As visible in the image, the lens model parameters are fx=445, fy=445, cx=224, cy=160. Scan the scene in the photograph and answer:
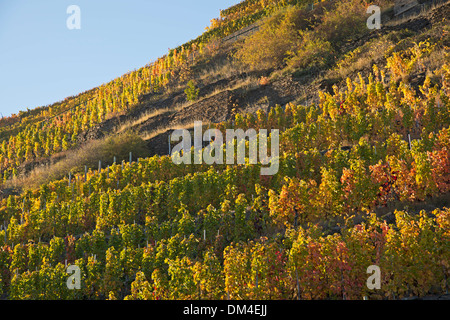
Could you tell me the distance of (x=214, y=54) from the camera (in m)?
35.6

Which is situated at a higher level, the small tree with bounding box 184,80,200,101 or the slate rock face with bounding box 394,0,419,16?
the slate rock face with bounding box 394,0,419,16

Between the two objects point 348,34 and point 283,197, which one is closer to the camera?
point 283,197

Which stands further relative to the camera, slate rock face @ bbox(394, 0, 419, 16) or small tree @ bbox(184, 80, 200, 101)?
small tree @ bbox(184, 80, 200, 101)

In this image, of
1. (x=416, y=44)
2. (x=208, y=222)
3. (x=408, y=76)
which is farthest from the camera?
(x=416, y=44)

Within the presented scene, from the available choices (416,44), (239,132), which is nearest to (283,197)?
(239,132)

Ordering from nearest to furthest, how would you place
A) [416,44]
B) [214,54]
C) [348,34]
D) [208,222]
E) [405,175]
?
[405,175], [208,222], [416,44], [348,34], [214,54]

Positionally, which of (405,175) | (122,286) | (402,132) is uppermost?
(402,132)

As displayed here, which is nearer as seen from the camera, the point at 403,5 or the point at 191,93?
the point at 191,93

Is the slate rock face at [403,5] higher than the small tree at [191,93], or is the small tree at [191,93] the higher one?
the slate rock face at [403,5]

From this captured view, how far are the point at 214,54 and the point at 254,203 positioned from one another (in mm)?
24613

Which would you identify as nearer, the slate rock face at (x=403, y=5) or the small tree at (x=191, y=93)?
the slate rock face at (x=403, y=5)

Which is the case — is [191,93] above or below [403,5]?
below
